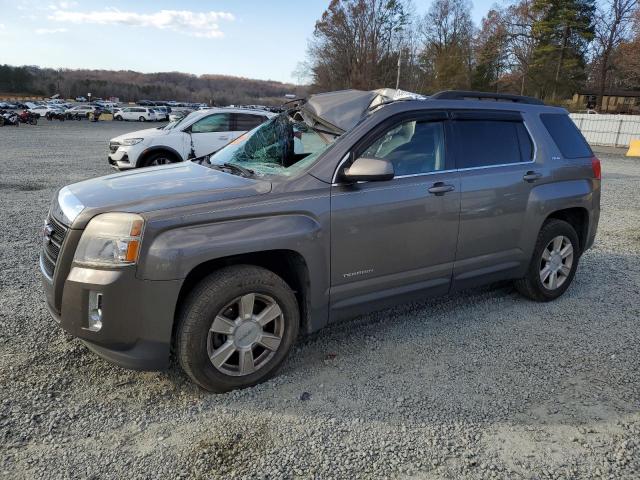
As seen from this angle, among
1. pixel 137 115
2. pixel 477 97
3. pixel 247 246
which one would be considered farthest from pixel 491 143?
pixel 137 115

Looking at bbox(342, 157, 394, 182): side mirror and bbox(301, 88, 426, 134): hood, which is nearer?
bbox(342, 157, 394, 182): side mirror

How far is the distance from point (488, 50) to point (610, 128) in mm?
33402

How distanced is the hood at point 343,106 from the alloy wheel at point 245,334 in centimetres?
141

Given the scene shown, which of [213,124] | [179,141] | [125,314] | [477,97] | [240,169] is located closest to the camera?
[125,314]

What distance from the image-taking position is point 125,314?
2.83 metres

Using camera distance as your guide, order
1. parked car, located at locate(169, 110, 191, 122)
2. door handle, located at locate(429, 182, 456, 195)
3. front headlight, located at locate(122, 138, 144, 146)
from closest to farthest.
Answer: door handle, located at locate(429, 182, 456, 195) → front headlight, located at locate(122, 138, 144, 146) → parked car, located at locate(169, 110, 191, 122)

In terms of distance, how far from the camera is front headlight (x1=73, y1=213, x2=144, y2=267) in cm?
280

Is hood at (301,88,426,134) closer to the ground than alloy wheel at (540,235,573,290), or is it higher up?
higher up

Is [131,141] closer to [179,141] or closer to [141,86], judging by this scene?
[179,141]

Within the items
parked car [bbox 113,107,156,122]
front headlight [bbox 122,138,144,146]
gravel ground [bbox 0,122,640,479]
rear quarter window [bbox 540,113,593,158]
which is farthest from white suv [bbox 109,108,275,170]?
parked car [bbox 113,107,156,122]

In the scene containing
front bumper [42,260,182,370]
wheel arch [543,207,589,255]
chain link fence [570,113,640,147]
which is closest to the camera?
front bumper [42,260,182,370]

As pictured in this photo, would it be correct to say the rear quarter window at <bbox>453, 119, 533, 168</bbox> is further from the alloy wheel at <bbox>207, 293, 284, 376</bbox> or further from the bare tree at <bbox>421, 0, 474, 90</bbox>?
the bare tree at <bbox>421, 0, 474, 90</bbox>

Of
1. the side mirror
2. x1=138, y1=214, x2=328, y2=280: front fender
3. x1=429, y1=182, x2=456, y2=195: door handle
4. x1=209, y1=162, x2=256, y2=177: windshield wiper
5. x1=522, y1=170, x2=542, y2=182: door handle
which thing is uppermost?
the side mirror

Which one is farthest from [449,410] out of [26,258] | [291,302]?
[26,258]
